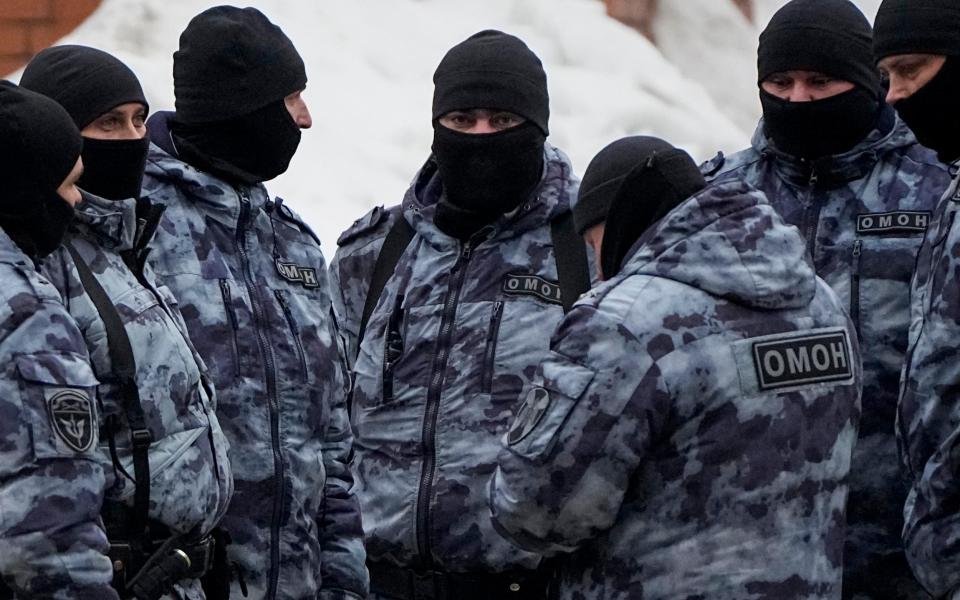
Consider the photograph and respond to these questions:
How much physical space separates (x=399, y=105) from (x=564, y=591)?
389cm

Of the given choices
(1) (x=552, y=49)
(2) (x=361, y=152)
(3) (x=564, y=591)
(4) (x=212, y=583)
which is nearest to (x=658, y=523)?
(3) (x=564, y=591)

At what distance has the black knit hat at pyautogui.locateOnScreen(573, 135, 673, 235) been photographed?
2.72 m

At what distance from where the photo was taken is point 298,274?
3.43 meters

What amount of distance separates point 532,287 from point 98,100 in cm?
90

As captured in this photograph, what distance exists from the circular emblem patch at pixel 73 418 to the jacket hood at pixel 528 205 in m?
1.15

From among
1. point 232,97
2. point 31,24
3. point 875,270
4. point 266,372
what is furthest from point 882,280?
point 31,24

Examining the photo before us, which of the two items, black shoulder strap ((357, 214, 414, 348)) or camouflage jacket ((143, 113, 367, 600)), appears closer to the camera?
camouflage jacket ((143, 113, 367, 600))

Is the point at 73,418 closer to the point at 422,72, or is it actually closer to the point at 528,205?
the point at 528,205

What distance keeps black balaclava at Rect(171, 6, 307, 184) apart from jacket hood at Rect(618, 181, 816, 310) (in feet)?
3.59

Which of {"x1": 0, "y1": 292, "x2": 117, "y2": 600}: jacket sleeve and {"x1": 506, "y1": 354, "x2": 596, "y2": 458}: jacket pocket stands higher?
{"x1": 506, "y1": 354, "x2": 596, "y2": 458}: jacket pocket

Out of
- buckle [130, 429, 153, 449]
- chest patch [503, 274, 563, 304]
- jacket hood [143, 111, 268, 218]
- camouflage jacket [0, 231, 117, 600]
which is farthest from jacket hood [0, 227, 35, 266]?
chest patch [503, 274, 563, 304]

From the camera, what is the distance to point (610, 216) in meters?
2.67

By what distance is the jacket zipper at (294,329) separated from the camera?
3.32m

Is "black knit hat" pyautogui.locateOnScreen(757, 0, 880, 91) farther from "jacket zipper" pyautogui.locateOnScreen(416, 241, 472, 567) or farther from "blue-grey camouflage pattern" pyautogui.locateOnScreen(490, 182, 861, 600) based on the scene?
"blue-grey camouflage pattern" pyautogui.locateOnScreen(490, 182, 861, 600)
